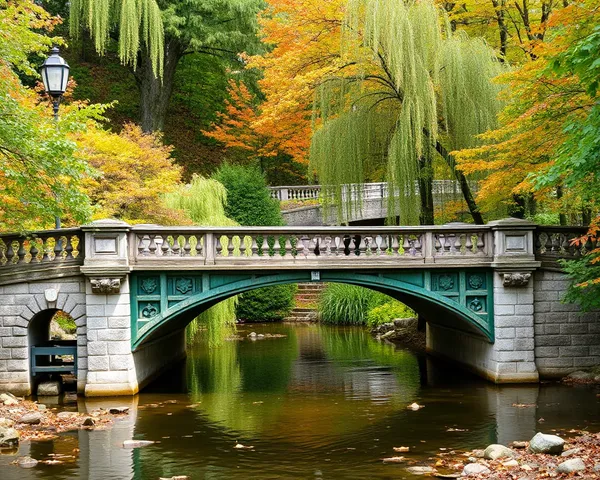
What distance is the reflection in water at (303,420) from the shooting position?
11.5m

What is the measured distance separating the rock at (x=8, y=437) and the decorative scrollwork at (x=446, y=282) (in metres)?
8.81

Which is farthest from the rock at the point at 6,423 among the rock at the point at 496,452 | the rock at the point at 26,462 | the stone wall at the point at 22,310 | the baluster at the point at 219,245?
the rock at the point at 496,452

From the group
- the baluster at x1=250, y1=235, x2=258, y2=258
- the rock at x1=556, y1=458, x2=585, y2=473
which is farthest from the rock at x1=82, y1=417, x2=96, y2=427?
the rock at x1=556, y1=458, x2=585, y2=473

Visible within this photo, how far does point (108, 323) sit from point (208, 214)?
857cm

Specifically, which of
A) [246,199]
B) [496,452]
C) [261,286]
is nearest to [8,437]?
[261,286]

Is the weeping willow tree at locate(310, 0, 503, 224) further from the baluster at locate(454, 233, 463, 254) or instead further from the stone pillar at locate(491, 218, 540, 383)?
the stone pillar at locate(491, 218, 540, 383)

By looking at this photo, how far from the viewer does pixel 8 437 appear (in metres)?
12.5

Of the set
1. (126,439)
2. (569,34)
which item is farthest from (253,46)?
(126,439)

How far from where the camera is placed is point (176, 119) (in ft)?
139

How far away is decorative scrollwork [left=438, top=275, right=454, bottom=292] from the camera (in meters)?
17.2

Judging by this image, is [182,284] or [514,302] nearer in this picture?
[182,284]

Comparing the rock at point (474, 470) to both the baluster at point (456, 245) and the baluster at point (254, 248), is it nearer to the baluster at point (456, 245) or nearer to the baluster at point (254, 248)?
the baluster at point (456, 245)

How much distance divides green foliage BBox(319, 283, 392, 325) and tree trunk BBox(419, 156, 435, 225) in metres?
10.00

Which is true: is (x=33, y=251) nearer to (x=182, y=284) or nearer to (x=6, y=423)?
(x=182, y=284)
